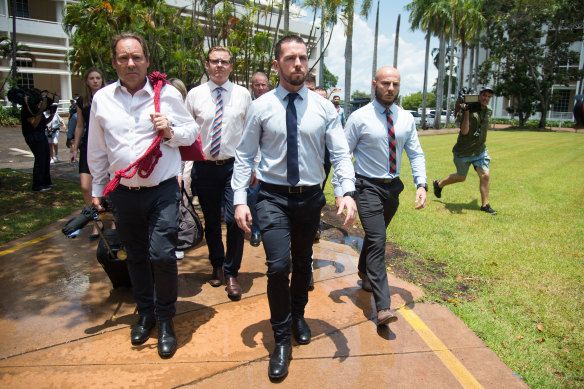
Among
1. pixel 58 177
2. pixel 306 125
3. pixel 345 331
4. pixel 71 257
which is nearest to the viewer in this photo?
pixel 306 125

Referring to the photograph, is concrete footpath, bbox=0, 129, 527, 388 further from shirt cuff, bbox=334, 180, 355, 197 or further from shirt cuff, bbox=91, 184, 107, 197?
shirt cuff, bbox=334, 180, 355, 197

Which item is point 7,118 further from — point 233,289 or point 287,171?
point 287,171

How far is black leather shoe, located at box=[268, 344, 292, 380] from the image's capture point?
2.86 metres

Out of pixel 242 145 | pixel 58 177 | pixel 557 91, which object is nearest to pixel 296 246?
pixel 242 145

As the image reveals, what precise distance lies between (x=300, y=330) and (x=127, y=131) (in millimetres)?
2040

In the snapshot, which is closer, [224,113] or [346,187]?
[346,187]

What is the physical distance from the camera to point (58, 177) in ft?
35.4

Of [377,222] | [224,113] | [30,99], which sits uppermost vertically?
[30,99]

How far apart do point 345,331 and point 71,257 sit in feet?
11.4

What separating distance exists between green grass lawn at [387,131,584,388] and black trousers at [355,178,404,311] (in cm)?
86

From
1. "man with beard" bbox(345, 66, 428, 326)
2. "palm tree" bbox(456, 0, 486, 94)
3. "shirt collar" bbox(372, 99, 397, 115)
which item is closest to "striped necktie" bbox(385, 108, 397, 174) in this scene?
"man with beard" bbox(345, 66, 428, 326)

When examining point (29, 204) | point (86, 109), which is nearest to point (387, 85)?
point (86, 109)

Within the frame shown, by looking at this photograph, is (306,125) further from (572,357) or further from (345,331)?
(572,357)

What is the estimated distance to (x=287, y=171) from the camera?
10.1 feet
